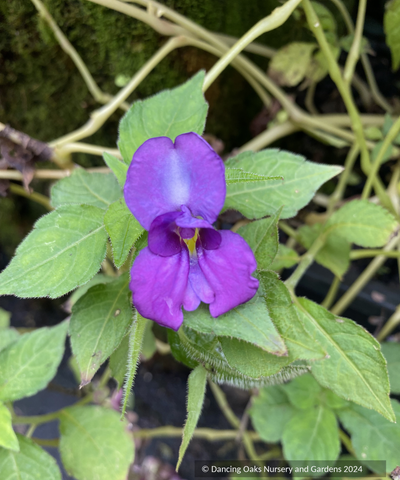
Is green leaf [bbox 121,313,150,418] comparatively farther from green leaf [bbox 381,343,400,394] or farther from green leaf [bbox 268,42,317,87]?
green leaf [bbox 268,42,317,87]

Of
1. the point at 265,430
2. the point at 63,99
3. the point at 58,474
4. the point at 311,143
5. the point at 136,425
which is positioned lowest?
the point at 136,425

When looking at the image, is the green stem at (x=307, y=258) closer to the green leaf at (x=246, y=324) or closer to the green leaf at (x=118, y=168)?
the green leaf at (x=246, y=324)

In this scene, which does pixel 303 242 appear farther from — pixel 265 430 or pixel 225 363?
pixel 265 430

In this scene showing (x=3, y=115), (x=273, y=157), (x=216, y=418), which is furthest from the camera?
(x=216, y=418)

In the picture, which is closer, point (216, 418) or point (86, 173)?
point (86, 173)

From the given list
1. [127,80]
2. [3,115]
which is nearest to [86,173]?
[127,80]

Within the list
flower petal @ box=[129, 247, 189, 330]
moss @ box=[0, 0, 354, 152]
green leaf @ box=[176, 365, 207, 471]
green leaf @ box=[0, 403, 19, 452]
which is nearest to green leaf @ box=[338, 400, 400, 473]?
Result: green leaf @ box=[176, 365, 207, 471]

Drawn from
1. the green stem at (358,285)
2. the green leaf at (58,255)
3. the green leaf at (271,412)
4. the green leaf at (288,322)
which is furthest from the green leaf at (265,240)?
the green leaf at (271,412)
